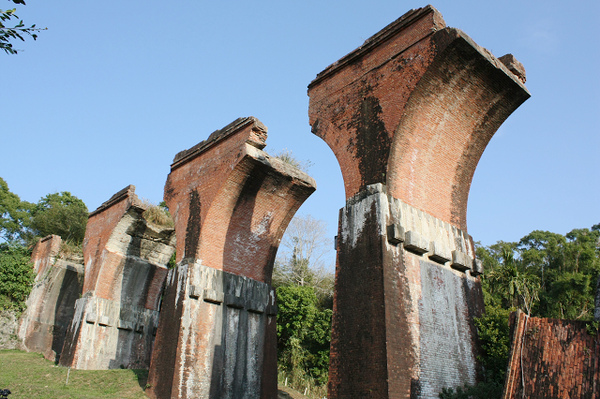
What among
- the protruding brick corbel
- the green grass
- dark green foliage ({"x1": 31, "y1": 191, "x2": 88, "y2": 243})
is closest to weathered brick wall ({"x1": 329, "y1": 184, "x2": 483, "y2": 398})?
the protruding brick corbel

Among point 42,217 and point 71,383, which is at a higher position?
point 42,217

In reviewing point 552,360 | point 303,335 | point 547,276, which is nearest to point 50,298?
point 303,335

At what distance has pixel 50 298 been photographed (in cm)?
1997

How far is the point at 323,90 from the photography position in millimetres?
9727

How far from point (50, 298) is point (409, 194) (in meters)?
17.0

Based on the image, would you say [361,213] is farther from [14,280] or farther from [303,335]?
[14,280]

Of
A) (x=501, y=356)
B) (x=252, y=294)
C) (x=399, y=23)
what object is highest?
(x=399, y=23)

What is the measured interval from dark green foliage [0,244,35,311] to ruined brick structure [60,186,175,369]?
544 cm

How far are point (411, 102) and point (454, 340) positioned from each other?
3.90m

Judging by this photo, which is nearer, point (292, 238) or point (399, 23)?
point (399, 23)

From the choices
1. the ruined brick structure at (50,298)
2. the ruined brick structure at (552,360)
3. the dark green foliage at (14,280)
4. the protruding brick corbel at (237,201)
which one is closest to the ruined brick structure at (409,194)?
the ruined brick structure at (552,360)

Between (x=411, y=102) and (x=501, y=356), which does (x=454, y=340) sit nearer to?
(x=501, y=356)

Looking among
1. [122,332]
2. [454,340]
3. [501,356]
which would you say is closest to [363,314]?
[454,340]

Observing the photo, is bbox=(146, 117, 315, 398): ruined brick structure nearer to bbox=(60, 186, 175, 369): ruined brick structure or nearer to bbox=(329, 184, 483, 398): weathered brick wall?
bbox=(60, 186, 175, 369): ruined brick structure
